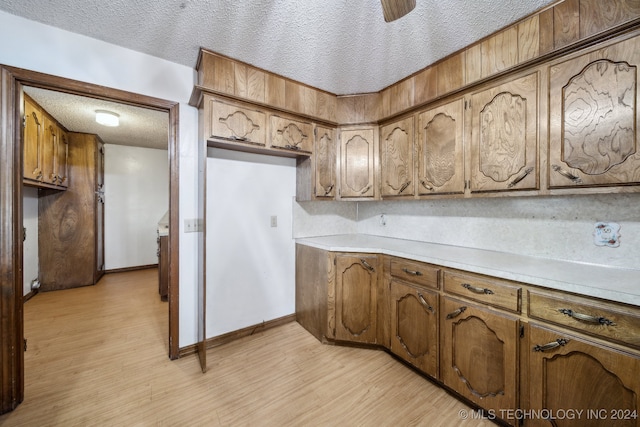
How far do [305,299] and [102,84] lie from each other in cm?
240

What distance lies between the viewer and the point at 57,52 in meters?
1.55

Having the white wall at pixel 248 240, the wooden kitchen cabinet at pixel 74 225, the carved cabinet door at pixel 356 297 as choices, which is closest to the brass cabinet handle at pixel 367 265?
the carved cabinet door at pixel 356 297

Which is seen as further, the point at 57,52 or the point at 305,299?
the point at 305,299

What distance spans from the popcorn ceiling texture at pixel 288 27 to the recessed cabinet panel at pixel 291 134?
431 millimetres

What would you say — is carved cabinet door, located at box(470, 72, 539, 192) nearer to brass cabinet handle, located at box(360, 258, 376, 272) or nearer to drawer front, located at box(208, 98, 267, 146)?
brass cabinet handle, located at box(360, 258, 376, 272)

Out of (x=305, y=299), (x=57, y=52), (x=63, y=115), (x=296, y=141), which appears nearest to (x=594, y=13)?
(x=296, y=141)

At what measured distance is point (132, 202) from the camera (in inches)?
180

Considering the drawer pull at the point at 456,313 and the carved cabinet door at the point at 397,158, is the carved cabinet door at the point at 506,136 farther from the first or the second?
the drawer pull at the point at 456,313

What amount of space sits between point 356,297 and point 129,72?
8.23ft

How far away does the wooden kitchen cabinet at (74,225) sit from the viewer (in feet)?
11.4

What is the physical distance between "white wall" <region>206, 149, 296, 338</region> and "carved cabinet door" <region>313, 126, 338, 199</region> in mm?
344

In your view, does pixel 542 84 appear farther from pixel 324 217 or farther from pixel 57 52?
pixel 57 52

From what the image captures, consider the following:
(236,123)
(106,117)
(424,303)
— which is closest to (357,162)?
(236,123)

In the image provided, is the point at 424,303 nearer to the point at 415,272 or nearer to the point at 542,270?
the point at 415,272
